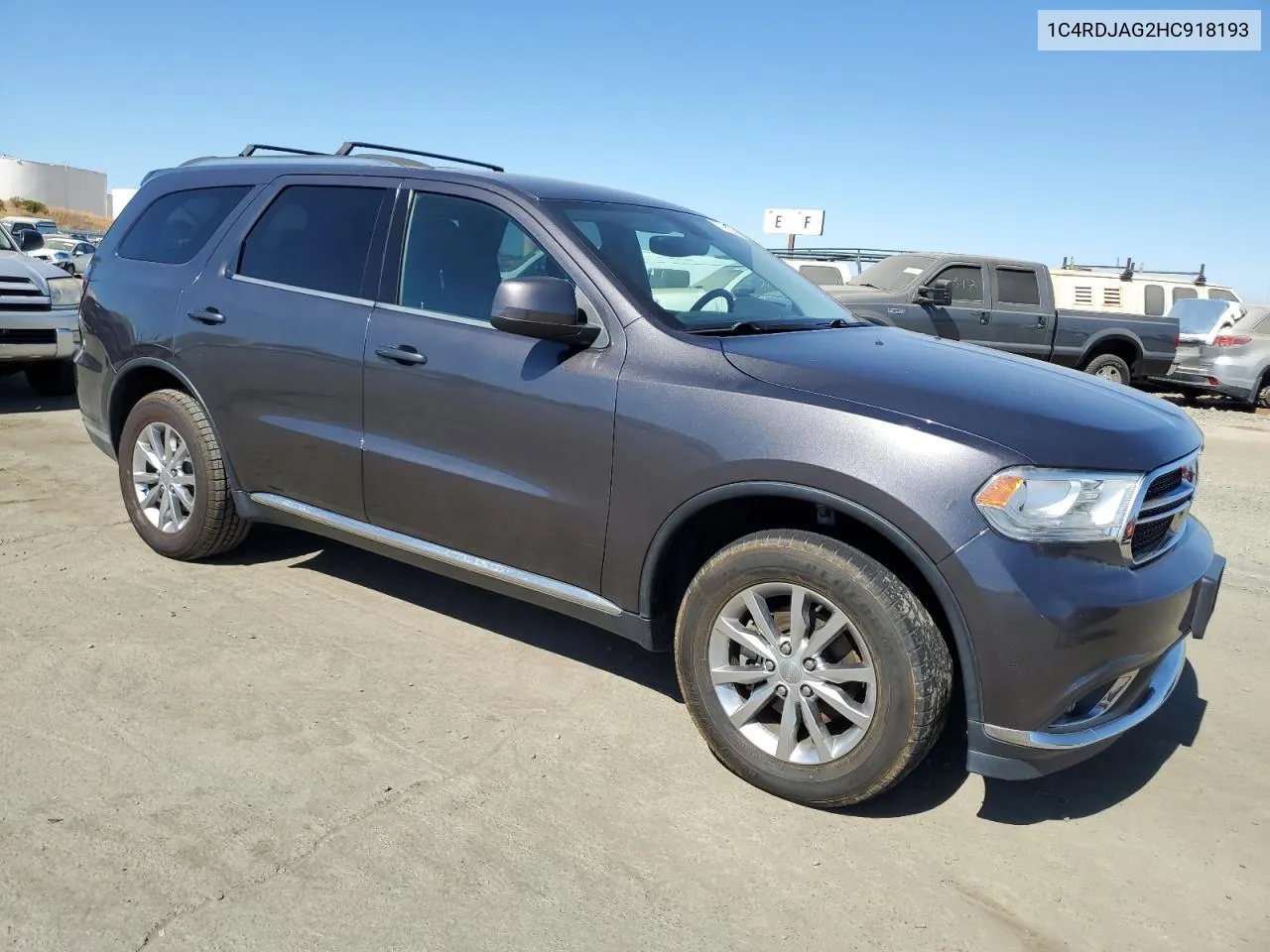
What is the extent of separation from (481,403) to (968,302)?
981 centimetres

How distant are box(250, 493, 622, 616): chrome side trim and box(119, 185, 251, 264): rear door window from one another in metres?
1.24

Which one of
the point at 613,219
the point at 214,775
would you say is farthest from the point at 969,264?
the point at 214,775

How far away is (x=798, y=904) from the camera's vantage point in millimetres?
2580

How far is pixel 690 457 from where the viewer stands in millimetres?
3090

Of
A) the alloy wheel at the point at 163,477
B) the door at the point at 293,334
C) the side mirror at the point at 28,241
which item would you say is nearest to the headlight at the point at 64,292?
the side mirror at the point at 28,241

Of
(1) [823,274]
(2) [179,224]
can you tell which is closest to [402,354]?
(2) [179,224]

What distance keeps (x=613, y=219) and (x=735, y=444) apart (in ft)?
4.26

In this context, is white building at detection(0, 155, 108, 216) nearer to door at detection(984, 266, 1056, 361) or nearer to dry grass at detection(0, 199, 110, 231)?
dry grass at detection(0, 199, 110, 231)

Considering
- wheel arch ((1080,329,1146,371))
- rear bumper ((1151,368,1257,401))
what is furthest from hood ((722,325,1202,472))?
rear bumper ((1151,368,1257,401))

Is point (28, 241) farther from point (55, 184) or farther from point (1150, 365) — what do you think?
point (55, 184)

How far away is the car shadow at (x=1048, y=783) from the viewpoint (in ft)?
10.1

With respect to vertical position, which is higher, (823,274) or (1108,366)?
(823,274)

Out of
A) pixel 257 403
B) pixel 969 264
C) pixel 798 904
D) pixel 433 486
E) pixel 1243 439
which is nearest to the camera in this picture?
pixel 798 904

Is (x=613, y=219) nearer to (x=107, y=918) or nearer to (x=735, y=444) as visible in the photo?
(x=735, y=444)
